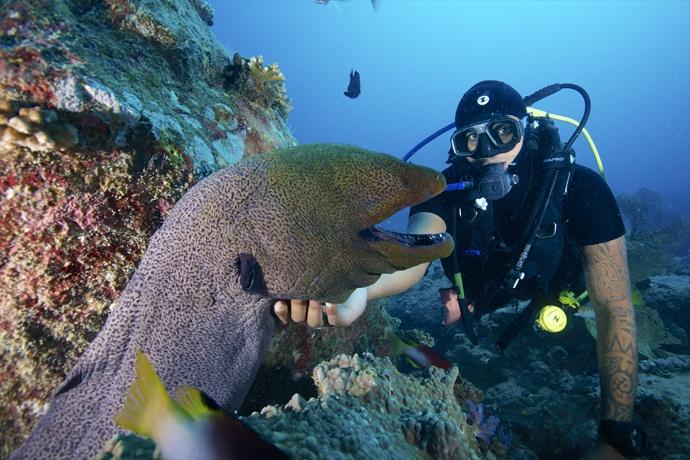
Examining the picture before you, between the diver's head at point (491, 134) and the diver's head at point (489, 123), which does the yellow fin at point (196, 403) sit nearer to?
the diver's head at point (491, 134)

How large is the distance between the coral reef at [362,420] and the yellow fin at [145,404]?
9cm

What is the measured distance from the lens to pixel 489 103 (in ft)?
12.7

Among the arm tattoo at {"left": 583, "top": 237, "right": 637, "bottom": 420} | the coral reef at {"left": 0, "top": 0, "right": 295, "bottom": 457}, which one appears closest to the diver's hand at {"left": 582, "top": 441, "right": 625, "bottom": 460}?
the arm tattoo at {"left": 583, "top": 237, "right": 637, "bottom": 420}

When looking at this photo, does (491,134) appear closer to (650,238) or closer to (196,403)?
(196,403)

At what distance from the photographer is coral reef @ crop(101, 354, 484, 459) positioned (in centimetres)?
134

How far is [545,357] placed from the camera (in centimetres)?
605

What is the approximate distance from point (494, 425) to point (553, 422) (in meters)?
1.08

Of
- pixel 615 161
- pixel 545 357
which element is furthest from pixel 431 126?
pixel 545 357

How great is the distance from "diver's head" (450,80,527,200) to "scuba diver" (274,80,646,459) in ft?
0.03

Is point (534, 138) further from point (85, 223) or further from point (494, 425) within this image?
point (85, 223)

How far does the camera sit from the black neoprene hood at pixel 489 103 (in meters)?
3.80

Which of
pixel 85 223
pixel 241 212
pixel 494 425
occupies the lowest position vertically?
pixel 494 425

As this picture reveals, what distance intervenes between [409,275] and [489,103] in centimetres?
214

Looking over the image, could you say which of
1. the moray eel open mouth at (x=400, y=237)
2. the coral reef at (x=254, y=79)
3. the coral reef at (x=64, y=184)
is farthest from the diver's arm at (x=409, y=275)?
the coral reef at (x=254, y=79)
